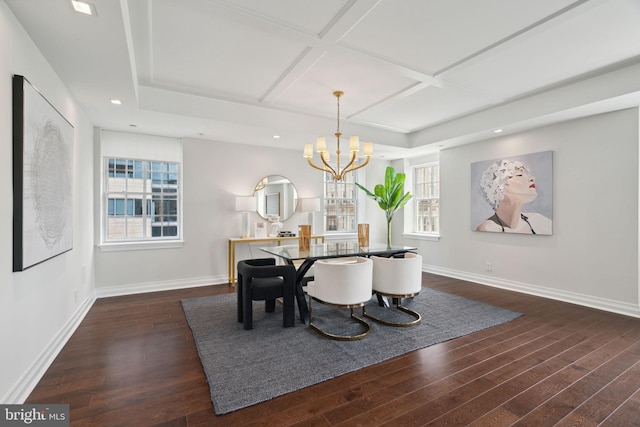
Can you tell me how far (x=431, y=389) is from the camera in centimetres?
216

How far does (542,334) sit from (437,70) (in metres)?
2.92

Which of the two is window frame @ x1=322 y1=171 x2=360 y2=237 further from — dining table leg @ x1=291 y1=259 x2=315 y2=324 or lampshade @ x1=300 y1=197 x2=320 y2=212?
dining table leg @ x1=291 y1=259 x2=315 y2=324

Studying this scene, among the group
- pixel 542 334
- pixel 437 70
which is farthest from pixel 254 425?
pixel 437 70

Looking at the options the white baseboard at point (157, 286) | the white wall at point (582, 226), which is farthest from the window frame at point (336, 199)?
the white wall at point (582, 226)

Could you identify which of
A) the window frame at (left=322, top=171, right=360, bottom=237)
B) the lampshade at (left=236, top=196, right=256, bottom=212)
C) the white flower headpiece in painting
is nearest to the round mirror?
the lampshade at (left=236, top=196, right=256, bottom=212)

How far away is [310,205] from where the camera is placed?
587cm

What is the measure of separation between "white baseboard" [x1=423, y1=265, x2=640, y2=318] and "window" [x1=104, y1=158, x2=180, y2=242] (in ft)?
16.5

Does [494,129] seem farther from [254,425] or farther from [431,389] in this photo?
[254,425]

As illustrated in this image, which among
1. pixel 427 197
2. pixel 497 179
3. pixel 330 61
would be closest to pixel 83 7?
pixel 330 61

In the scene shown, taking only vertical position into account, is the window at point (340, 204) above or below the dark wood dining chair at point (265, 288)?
above

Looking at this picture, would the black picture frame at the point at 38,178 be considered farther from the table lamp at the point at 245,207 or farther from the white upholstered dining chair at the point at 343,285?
the table lamp at the point at 245,207

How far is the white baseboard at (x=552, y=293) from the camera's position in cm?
369

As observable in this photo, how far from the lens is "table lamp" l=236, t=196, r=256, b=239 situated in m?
5.19

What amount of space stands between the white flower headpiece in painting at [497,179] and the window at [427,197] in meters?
1.25
